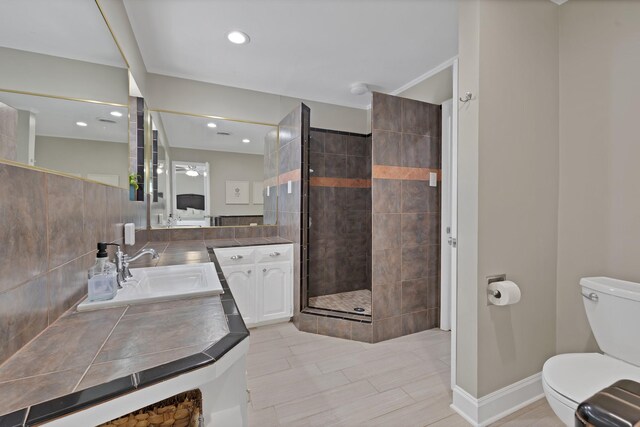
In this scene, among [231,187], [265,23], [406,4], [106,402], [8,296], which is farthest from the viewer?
[231,187]

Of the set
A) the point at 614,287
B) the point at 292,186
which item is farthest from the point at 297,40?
the point at 614,287

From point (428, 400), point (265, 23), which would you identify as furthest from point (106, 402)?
point (265, 23)

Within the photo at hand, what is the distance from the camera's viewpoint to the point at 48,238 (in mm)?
876

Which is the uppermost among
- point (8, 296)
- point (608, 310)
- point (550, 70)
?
point (550, 70)

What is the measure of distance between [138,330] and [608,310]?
208 cm

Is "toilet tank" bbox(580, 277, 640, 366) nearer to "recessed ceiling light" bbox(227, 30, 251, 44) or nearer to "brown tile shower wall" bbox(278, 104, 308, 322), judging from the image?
"brown tile shower wall" bbox(278, 104, 308, 322)

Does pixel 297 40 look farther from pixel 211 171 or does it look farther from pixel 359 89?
pixel 211 171

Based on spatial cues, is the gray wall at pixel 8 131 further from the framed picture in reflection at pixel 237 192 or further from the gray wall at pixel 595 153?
the gray wall at pixel 595 153

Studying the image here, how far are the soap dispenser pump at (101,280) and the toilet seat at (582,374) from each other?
1.91m

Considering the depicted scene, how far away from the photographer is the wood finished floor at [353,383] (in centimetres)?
159

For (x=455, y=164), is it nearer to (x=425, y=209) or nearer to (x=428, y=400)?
(x=425, y=209)

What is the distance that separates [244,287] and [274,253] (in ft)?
1.40

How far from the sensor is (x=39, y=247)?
83 cm

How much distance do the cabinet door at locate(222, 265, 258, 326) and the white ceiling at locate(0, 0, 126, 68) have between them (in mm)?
1805
